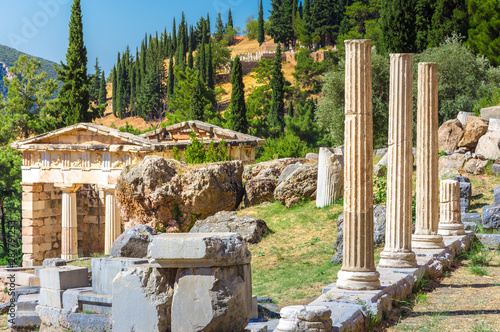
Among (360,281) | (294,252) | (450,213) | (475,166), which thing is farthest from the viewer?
(475,166)

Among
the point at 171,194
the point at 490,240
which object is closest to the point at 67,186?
the point at 171,194

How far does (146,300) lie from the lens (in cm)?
548

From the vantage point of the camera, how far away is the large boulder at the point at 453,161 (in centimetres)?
2059

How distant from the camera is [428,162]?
37.9 feet

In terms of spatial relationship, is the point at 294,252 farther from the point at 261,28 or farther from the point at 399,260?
the point at 261,28

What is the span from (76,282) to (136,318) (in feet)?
20.0

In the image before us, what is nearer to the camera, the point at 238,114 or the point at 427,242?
the point at 427,242

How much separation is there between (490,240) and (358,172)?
23.2 ft

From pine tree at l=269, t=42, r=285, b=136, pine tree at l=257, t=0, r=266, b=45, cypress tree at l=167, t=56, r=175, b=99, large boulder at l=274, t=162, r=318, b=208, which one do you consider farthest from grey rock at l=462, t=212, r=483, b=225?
pine tree at l=257, t=0, r=266, b=45

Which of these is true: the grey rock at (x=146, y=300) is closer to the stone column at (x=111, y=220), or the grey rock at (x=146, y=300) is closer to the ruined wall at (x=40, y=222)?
the stone column at (x=111, y=220)

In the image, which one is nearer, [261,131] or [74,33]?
[74,33]

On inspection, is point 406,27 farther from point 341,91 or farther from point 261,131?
point 261,131

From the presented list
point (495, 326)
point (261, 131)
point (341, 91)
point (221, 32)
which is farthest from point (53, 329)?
point (221, 32)

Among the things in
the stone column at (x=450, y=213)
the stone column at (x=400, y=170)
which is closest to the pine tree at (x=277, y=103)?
the stone column at (x=450, y=213)
